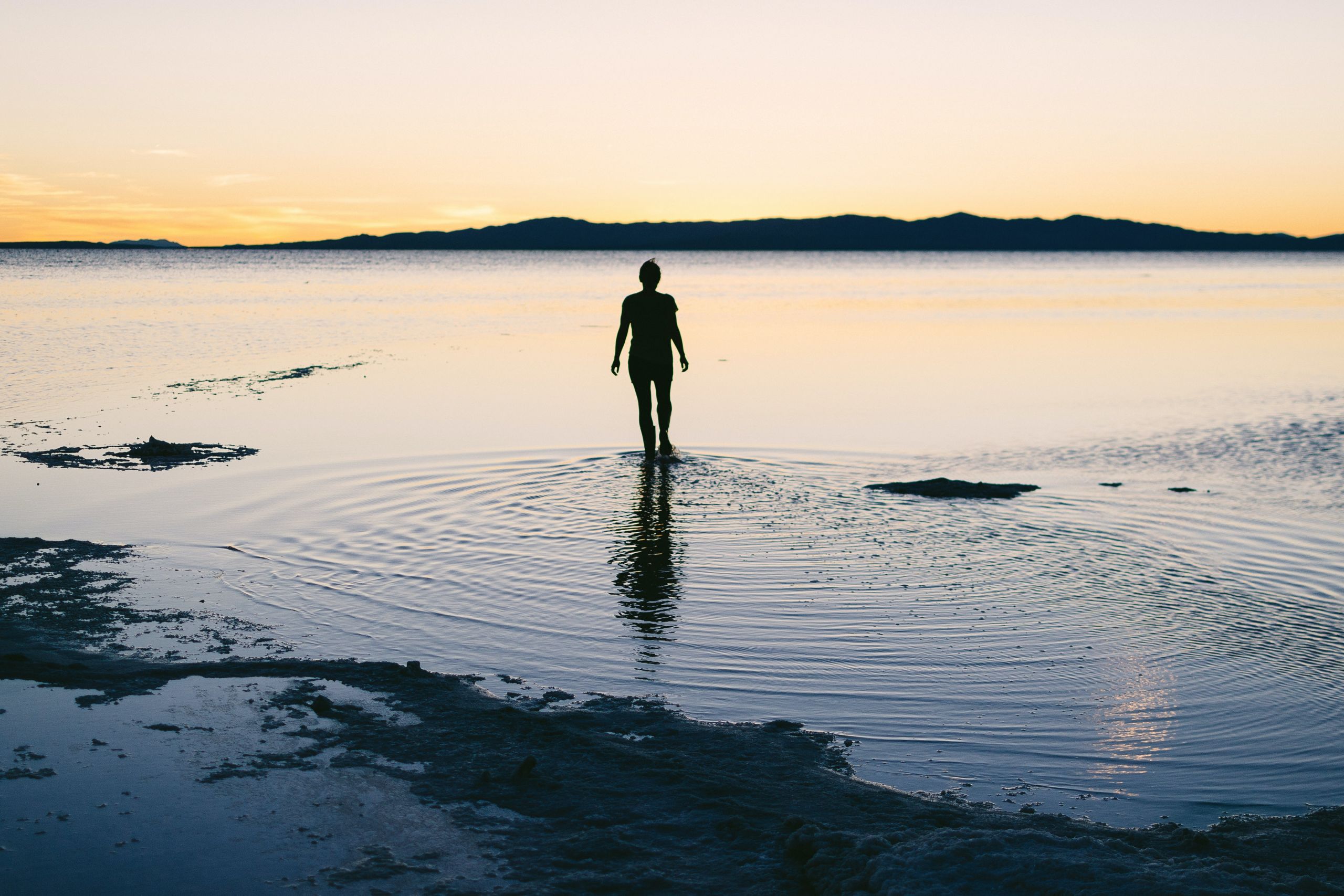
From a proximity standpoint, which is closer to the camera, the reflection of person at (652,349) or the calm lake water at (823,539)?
the calm lake water at (823,539)

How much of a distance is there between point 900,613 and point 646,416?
6.23m

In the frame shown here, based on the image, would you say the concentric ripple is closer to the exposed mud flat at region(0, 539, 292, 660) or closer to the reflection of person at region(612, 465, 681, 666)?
the reflection of person at region(612, 465, 681, 666)

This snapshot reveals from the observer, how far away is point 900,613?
693 centimetres

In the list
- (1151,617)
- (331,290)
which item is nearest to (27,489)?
(1151,617)

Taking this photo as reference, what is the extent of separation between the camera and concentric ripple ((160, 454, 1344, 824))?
16.1 feet

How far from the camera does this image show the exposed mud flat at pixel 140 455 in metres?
11.5

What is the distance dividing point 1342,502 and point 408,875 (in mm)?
10167

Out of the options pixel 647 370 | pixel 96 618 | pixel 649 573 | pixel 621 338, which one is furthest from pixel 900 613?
pixel 621 338

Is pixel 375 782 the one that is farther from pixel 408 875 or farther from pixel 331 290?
pixel 331 290

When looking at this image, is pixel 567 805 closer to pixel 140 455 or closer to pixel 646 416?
pixel 646 416

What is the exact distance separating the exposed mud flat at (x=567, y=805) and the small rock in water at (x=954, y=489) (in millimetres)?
5972

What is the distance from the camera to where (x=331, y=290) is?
63.5 m

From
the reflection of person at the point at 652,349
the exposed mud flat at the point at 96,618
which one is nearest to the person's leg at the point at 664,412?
the reflection of person at the point at 652,349

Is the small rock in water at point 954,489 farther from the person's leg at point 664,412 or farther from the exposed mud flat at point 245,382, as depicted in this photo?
the exposed mud flat at point 245,382
